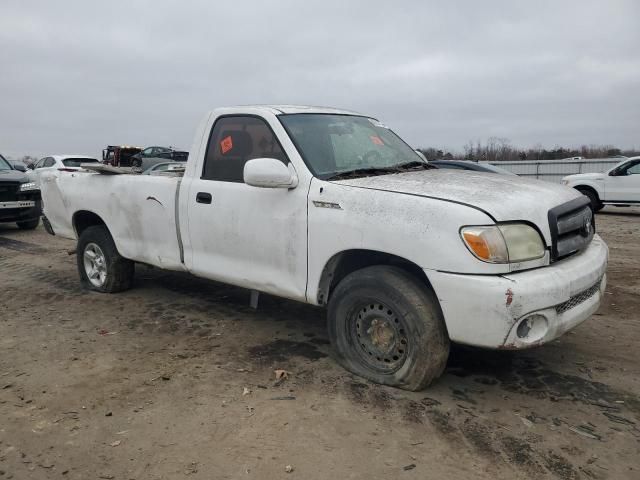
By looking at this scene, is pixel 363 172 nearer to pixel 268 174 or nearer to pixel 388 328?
pixel 268 174

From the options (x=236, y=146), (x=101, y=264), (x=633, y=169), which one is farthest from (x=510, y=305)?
(x=633, y=169)

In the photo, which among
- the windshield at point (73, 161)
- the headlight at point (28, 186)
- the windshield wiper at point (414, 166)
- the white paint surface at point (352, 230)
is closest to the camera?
the white paint surface at point (352, 230)

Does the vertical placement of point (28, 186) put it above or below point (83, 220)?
above

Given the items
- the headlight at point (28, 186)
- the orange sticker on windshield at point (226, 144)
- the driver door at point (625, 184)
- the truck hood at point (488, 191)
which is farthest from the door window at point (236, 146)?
the driver door at point (625, 184)

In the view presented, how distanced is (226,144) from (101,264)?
247 cm

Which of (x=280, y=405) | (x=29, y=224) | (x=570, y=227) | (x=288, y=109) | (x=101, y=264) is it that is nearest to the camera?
(x=280, y=405)

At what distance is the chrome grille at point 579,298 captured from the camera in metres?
3.25

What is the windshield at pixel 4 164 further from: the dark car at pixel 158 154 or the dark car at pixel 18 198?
the dark car at pixel 158 154

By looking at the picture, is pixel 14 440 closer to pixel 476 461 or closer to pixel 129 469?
pixel 129 469

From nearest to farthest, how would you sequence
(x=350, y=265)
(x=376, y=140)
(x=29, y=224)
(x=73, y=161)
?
(x=350, y=265) → (x=376, y=140) → (x=29, y=224) → (x=73, y=161)

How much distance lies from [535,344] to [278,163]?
2.06 metres

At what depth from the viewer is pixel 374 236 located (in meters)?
3.43

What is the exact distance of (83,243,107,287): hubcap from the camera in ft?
19.7

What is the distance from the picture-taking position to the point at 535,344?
315 cm
